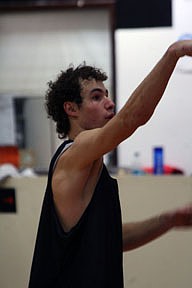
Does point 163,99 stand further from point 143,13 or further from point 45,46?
point 45,46

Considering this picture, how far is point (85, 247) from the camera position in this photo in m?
1.04

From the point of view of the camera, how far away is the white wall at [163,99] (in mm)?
2199

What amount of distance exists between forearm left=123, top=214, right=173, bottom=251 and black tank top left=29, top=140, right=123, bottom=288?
0.16 metres

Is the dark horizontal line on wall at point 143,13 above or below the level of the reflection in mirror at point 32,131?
above

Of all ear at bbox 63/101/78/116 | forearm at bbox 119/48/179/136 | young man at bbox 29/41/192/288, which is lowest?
young man at bbox 29/41/192/288

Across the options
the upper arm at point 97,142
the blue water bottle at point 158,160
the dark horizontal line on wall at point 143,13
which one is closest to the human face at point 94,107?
Answer: the upper arm at point 97,142

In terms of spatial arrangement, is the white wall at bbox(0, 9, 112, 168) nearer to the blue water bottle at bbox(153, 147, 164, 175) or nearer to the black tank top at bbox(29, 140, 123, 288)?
the blue water bottle at bbox(153, 147, 164, 175)

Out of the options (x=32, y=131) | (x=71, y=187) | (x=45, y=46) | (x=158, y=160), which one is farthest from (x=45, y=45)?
(x=71, y=187)

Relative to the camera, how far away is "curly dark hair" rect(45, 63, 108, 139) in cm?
109

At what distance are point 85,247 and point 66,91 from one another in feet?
1.26

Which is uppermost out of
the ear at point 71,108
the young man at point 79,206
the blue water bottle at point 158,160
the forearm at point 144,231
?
the ear at point 71,108

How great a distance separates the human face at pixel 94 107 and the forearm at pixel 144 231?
1.28 ft

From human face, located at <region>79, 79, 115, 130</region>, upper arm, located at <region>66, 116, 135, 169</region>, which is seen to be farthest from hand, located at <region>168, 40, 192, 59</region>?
human face, located at <region>79, 79, 115, 130</region>

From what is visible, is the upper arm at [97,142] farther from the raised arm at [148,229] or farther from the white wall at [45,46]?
the white wall at [45,46]
